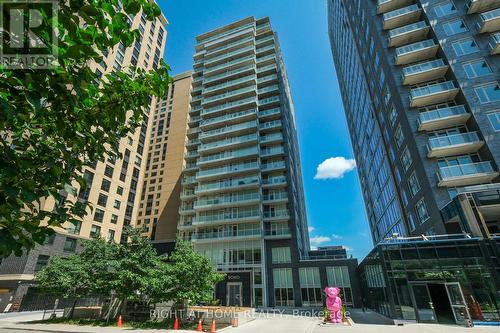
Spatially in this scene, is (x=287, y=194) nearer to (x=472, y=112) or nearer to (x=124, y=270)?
(x=472, y=112)

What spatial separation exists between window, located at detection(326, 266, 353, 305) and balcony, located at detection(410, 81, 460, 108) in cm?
2335

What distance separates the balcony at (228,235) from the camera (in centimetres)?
4159

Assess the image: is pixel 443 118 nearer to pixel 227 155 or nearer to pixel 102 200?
pixel 227 155

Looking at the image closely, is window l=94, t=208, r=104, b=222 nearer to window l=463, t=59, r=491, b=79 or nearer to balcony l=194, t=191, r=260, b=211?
balcony l=194, t=191, r=260, b=211

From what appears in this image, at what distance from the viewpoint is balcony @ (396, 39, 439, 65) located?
3170 centimetres

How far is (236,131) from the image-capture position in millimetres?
50281

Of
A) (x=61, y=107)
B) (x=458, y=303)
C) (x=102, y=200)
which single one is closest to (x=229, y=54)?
(x=102, y=200)

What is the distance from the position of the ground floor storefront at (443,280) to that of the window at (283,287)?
1846 cm

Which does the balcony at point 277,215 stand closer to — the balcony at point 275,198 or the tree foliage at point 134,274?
the balcony at point 275,198

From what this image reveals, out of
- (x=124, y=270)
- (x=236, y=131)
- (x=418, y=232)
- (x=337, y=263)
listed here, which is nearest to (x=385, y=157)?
(x=418, y=232)

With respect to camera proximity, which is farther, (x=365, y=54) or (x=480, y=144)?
(x=365, y=54)

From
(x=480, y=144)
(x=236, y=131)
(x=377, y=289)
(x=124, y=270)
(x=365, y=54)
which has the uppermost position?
(x=365, y=54)

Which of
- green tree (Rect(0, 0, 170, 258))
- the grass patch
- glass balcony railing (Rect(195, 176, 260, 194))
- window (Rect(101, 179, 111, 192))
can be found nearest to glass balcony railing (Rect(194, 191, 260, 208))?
glass balcony railing (Rect(195, 176, 260, 194))

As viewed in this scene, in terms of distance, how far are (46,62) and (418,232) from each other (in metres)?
35.3
